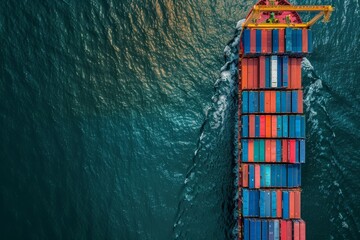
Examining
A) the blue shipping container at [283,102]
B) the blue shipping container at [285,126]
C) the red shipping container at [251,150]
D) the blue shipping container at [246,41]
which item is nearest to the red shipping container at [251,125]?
the red shipping container at [251,150]

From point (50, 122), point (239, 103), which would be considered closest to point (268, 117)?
point (239, 103)

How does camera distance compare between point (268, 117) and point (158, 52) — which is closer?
point (268, 117)

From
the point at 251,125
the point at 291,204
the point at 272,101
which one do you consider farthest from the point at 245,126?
the point at 291,204

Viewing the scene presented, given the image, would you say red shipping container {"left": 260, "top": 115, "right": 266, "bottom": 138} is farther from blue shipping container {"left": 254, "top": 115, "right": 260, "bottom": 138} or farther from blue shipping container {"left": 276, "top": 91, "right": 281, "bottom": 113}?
blue shipping container {"left": 276, "top": 91, "right": 281, "bottom": 113}

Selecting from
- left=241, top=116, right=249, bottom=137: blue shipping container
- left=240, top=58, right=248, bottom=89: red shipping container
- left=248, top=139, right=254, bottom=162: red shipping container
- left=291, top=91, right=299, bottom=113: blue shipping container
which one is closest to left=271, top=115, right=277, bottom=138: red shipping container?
left=291, top=91, right=299, bottom=113: blue shipping container

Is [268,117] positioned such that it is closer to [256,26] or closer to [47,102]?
[256,26]

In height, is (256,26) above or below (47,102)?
above

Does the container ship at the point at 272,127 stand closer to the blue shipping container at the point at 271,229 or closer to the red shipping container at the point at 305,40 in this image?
the red shipping container at the point at 305,40
